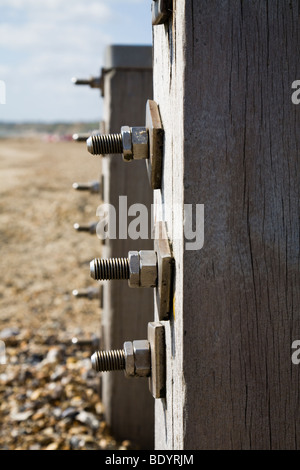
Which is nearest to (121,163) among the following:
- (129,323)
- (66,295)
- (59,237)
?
(129,323)

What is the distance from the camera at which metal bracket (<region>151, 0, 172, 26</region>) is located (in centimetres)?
125

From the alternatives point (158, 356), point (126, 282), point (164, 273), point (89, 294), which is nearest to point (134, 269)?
point (164, 273)

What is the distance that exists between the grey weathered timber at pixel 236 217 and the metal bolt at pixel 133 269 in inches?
4.6

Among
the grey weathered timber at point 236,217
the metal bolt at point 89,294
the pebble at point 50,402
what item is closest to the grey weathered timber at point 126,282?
the pebble at point 50,402

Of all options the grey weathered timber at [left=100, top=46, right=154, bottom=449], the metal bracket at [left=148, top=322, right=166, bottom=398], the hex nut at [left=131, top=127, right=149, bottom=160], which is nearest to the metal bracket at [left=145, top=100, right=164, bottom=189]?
the hex nut at [left=131, top=127, right=149, bottom=160]

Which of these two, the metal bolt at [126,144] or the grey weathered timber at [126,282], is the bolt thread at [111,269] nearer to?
the metal bolt at [126,144]

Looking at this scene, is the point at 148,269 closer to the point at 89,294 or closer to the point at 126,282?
the point at 126,282

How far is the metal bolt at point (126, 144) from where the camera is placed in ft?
4.61

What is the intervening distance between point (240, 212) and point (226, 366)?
1.14 ft

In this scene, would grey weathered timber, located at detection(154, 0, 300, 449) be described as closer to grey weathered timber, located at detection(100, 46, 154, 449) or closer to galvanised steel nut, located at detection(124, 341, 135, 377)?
galvanised steel nut, located at detection(124, 341, 135, 377)

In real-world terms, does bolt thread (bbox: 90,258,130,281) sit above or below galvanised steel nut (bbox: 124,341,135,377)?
above

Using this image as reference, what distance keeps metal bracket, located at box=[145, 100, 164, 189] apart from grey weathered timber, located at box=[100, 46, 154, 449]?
1.70 meters

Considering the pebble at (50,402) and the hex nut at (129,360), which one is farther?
the pebble at (50,402)
